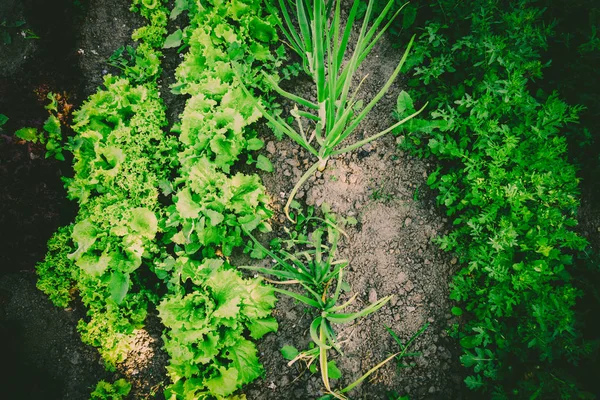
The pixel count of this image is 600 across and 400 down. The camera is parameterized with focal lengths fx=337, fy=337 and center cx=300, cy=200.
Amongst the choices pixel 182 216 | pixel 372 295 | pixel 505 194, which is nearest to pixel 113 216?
pixel 182 216

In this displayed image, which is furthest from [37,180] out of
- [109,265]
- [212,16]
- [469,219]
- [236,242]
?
[469,219]

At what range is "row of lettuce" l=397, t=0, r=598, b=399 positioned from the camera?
2080mm

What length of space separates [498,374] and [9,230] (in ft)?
12.0

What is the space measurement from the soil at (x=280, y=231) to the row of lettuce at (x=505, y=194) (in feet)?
0.63

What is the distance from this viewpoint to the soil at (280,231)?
2402 mm

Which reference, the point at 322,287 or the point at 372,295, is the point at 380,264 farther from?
the point at 322,287

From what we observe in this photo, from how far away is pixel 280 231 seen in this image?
2.68 m

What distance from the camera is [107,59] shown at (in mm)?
3166

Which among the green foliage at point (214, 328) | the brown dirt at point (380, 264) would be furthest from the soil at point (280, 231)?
the green foliage at point (214, 328)

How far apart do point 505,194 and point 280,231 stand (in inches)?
63.4

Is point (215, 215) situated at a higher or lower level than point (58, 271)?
higher

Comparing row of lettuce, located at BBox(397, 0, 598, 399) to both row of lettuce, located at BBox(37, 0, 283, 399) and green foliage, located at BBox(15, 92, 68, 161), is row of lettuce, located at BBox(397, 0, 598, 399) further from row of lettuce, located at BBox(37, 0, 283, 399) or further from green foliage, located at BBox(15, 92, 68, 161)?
green foliage, located at BBox(15, 92, 68, 161)

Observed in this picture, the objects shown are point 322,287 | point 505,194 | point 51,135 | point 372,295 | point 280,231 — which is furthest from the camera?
point 51,135

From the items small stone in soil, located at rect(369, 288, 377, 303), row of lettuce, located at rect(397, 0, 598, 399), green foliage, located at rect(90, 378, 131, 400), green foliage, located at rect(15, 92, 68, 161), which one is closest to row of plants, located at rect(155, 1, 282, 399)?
green foliage, located at rect(90, 378, 131, 400)
